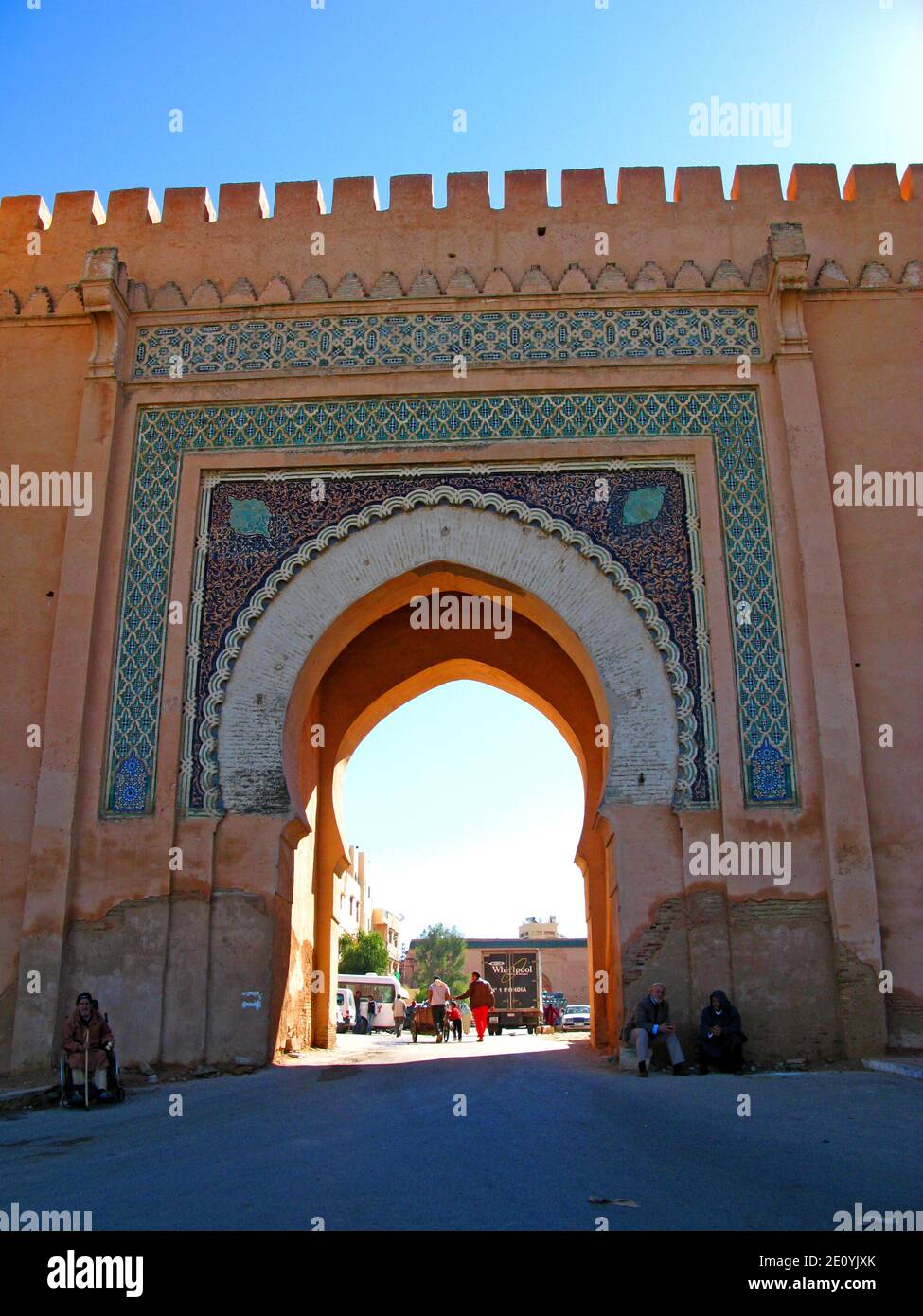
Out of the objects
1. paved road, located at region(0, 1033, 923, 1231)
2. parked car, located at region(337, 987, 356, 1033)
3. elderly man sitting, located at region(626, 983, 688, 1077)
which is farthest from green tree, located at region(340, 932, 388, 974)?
paved road, located at region(0, 1033, 923, 1231)

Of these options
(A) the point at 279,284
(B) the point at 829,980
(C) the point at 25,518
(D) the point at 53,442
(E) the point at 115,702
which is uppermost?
(A) the point at 279,284

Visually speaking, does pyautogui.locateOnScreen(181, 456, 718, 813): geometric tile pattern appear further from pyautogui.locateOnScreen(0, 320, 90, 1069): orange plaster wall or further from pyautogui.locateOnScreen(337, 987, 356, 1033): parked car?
pyautogui.locateOnScreen(337, 987, 356, 1033): parked car

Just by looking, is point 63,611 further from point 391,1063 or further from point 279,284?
point 391,1063

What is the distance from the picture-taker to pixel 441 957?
45.0 meters

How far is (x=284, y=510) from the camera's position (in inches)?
326

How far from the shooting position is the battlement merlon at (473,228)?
8680 mm

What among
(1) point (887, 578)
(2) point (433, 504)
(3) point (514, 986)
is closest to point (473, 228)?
(2) point (433, 504)

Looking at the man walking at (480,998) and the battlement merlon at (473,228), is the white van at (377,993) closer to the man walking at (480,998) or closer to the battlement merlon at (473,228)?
the man walking at (480,998)

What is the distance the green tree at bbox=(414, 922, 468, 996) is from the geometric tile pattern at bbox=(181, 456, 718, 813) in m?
36.8

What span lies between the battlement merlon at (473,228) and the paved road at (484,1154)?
227 inches

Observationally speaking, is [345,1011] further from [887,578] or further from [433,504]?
[887,578]

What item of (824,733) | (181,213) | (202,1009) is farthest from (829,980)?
(181,213)

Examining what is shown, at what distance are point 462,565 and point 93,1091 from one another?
13.2 feet

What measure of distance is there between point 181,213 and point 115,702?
395cm
